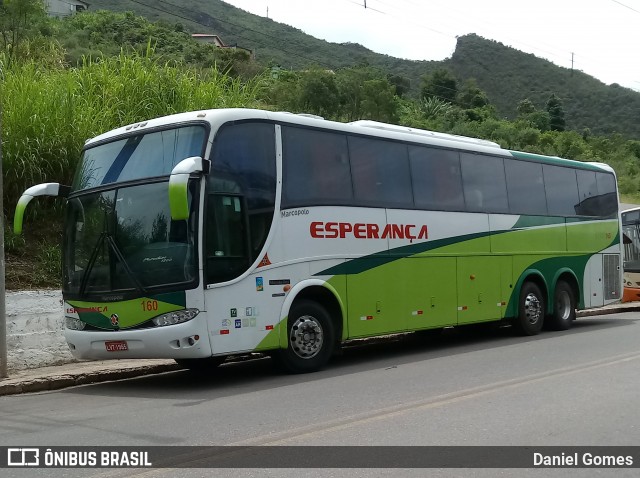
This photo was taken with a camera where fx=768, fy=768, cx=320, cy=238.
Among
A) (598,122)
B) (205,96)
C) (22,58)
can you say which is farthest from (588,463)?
(598,122)

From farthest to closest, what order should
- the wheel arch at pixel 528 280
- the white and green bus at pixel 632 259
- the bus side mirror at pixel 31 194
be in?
the white and green bus at pixel 632 259 < the wheel arch at pixel 528 280 < the bus side mirror at pixel 31 194

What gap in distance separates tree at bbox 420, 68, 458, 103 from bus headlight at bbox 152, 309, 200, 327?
7561 centimetres

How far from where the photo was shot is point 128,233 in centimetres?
969

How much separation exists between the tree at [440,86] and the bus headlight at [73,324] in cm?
7499

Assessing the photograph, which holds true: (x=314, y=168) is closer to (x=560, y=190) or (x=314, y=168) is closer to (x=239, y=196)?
(x=239, y=196)

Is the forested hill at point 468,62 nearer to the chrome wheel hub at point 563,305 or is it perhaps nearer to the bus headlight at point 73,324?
the chrome wheel hub at point 563,305

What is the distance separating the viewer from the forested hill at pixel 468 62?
321ft

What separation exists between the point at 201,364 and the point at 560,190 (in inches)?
367

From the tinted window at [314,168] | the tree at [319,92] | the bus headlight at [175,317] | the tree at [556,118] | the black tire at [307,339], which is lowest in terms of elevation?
the black tire at [307,339]

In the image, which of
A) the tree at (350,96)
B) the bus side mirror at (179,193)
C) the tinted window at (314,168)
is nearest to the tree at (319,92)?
the tree at (350,96)

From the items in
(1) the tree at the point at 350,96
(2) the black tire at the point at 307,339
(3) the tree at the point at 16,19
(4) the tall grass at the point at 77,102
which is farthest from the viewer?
(1) the tree at the point at 350,96

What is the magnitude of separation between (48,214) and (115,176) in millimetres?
4840

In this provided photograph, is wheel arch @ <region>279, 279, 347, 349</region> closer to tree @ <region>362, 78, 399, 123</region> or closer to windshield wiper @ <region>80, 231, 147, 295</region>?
windshield wiper @ <region>80, 231, 147, 295</region>

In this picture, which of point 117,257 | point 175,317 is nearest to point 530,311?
point 175,317
